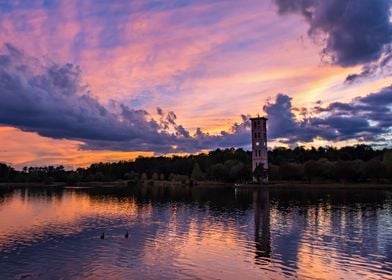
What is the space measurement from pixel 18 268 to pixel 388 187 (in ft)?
434

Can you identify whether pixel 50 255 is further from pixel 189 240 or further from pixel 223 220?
pixel 223 220

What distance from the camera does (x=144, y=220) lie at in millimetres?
69062

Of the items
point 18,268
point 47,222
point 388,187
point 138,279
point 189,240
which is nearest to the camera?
point 138,279

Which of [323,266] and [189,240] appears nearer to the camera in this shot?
[323,266]

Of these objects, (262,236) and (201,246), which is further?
(262,236)

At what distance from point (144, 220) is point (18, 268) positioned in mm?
33991

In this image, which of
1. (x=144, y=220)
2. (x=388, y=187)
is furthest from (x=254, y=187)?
(x=144, y=220)

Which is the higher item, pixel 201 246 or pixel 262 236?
pixel 262 236

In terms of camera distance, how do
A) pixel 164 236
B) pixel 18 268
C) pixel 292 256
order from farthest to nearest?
pixel 164 236, pixel 292 256, pixel 18 268

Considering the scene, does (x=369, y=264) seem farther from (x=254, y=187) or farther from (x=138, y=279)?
(x=254, y=187)

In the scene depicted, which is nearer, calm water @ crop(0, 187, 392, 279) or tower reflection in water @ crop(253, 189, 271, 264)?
calm water @ crop(0, 187, 392, 279)

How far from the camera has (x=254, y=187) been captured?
172750mm

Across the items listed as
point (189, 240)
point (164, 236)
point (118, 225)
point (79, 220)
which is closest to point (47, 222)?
point (79, 220)

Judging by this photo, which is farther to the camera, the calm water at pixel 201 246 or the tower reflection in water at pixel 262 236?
the tower reflection in water at pixel 262 236
